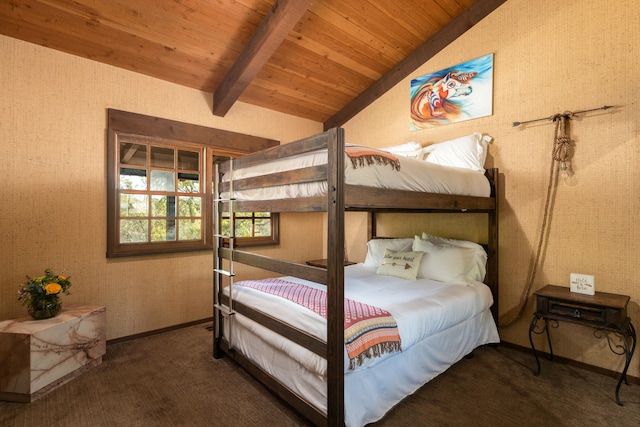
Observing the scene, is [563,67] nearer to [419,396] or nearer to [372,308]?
[372,308]

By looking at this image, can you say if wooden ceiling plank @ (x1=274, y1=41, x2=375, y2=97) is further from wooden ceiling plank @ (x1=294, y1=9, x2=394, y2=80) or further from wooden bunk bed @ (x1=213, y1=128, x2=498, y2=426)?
wooden bunk bed @ (x1=213, y1=128, x2=498, y2=426)

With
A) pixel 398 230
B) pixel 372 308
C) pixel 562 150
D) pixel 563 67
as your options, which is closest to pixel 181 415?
pixel 372 308

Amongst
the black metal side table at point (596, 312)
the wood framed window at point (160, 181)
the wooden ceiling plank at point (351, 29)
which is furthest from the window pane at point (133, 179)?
the black metal side table at point (596, 312)

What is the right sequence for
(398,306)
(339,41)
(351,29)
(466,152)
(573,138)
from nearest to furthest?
(398,306) < (573,138) < (466,152) < (351,29) < (339,41)

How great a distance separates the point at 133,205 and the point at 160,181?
0.35 metres

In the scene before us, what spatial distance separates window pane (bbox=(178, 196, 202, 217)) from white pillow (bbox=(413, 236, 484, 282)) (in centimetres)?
239

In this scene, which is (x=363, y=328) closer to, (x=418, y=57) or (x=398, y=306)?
(x=398, y=306)

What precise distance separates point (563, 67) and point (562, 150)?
69 cm

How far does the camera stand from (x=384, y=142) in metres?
3.89

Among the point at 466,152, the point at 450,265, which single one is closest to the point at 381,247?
the point at 450,265

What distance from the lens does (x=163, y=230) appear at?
10.7 feet

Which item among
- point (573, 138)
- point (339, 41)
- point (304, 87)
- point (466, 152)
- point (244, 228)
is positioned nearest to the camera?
point (573, 138)

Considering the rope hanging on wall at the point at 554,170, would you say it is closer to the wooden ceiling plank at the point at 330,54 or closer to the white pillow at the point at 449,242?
the white pillow at the point at 449,242

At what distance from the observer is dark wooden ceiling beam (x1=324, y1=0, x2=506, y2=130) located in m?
3.02
